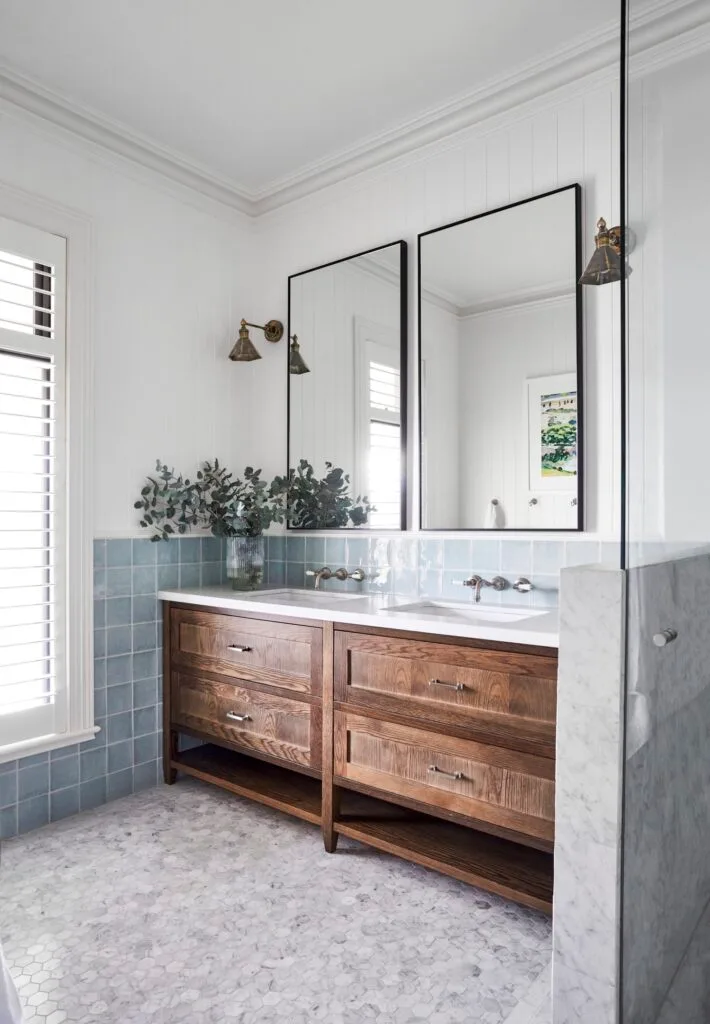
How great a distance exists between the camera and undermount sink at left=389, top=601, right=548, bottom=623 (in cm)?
221

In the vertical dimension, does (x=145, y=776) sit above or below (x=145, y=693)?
below

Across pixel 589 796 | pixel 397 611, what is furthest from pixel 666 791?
pixel 397 611

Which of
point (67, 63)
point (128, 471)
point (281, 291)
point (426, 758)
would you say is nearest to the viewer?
point (426, 758)

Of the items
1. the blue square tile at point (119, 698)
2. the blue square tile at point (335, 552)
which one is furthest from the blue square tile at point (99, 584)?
the blue square tile at point (335, 552)

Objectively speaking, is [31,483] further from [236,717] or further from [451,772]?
[451,772]

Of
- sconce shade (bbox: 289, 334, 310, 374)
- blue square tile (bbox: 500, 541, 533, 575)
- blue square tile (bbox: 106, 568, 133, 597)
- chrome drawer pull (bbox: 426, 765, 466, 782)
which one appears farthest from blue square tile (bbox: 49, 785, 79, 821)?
sconce shade (bbox: 289, 334, 310, 374)

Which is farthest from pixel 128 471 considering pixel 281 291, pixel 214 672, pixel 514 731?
pixel 514 731

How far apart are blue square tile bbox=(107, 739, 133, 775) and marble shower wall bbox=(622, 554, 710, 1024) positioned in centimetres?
208

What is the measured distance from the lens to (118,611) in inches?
104

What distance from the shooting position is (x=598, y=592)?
1071 millimetres

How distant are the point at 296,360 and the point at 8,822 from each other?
6.80ft

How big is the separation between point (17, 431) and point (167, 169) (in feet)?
4.22

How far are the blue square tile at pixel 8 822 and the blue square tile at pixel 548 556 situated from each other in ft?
6.40

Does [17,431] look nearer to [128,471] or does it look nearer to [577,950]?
[128,471]
